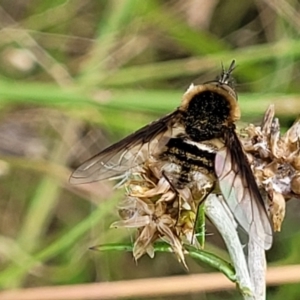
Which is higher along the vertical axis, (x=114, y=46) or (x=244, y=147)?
(x=114, y=46)

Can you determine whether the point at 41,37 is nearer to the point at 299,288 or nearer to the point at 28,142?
the point at 28,142

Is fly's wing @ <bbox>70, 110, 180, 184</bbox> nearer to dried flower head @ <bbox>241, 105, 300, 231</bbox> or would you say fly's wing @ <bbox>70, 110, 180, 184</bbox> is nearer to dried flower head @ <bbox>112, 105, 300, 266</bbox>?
dried flower head @ <bbox>112, 105, 300, 266</bbox>

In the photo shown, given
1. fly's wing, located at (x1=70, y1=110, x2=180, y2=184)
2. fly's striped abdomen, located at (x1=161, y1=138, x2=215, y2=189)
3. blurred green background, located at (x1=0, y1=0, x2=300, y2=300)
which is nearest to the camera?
fly's striped abdomen, located at (x1=161, y1=138, x2=215, y2=189)

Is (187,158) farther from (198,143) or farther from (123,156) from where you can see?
(123,156)

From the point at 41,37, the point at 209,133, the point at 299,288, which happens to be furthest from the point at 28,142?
the point at 209,133

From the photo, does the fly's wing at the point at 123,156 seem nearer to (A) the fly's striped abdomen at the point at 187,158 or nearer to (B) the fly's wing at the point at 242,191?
(A) the fly's striped abdomen at the point at 187,158

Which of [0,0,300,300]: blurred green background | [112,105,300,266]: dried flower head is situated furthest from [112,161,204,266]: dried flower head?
[0,0,300,300]: blurred green background
